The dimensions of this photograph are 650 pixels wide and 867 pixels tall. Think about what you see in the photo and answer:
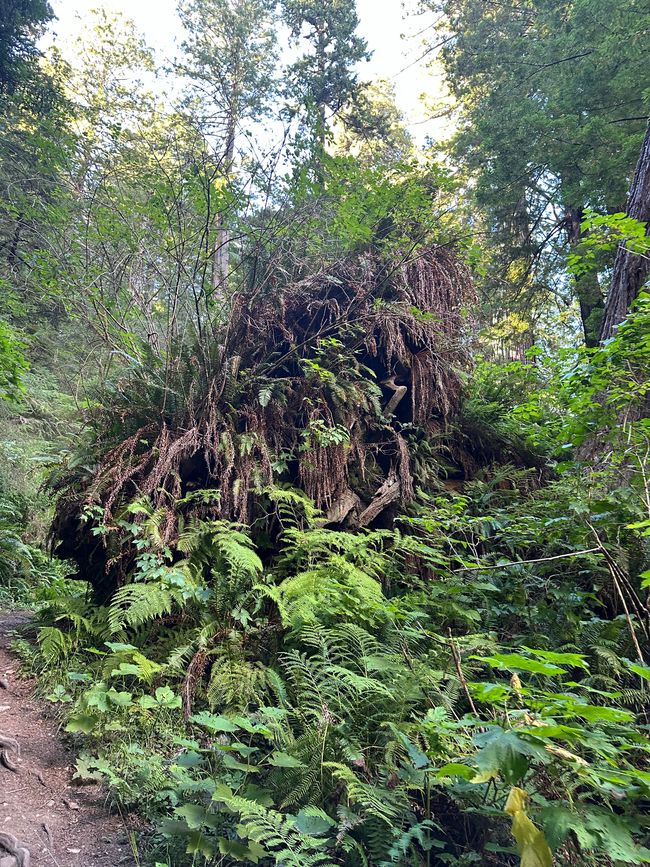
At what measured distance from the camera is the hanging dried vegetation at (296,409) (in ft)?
12.3

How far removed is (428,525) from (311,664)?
1.36m

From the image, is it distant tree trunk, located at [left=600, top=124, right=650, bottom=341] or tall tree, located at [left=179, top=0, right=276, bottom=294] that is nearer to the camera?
distant tree trunk, located at [left=600, top=124, right=650, bottom=341]

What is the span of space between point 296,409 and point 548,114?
6.95 meters

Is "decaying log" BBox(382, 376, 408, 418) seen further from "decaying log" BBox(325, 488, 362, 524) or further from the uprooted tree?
"decaying log" BBox(325, 488, 362, 524)

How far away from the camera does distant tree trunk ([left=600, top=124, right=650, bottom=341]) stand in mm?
4211

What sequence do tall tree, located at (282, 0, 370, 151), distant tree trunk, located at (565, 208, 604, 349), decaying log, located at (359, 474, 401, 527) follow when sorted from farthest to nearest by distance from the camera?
tall tree, located at (282, 0, 370, 151)
distant tree trunk, located at (565, 208, 604, 349)
decaying log, located at (359, 474, 401, 527)

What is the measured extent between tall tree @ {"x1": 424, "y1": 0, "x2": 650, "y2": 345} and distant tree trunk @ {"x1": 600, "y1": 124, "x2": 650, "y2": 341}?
9.04 feet

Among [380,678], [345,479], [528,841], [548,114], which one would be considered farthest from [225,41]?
[528,841]

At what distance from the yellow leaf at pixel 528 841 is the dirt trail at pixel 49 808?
1.73 m

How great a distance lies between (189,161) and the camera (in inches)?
201

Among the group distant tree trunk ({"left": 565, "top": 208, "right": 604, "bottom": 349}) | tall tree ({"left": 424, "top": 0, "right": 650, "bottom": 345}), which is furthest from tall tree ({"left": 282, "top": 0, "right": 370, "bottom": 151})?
distant tree trunk ({"left": 565, "top": 208, "right": 604, "bottom": 349})

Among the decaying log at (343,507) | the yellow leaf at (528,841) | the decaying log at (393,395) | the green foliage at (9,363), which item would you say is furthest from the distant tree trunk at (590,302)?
the green foliage at (9,363)

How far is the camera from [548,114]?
280 inches

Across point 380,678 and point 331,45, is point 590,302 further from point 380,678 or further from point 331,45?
point 331,45
